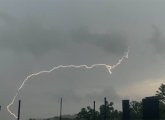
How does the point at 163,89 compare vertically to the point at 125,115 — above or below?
above

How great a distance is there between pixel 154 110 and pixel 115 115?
31.6 meters

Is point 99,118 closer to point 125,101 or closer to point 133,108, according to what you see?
point 133,108

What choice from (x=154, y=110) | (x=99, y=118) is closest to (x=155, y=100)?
(x=154, y=110)

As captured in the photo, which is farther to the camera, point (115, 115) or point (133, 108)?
point (133, 108)

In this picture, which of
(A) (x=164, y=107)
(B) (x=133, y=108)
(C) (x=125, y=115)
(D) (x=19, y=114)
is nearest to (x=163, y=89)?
(B) (x=133, y=108)

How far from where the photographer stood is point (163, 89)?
261 feet

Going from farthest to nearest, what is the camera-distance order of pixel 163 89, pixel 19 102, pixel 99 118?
pixel 163 89, pixel 99 118, pixel 19 102

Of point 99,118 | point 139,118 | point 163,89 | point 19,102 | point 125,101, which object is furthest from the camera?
point 163,89

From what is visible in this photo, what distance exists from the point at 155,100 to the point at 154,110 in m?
1.26

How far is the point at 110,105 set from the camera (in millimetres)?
88688

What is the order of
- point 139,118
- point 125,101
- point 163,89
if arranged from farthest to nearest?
point 163,89, point 139,118, point 125,101

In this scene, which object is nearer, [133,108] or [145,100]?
[145,100]

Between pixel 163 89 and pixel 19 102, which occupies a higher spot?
pixel 163 89

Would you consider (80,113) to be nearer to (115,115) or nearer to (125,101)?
(115,115)
